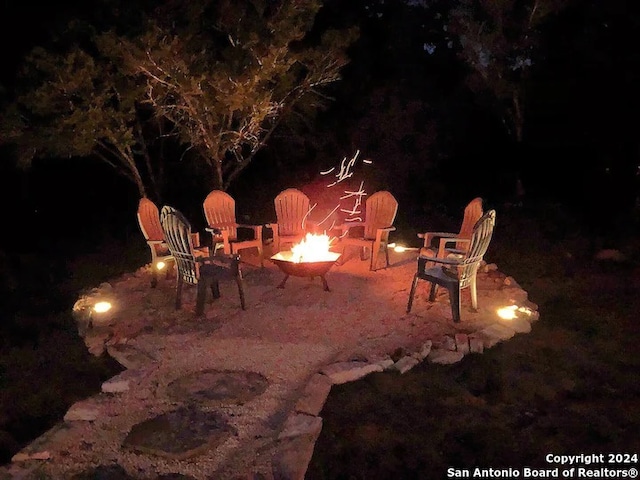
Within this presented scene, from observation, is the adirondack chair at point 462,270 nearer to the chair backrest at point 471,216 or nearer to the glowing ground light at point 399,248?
the chair backrest at point 471,216

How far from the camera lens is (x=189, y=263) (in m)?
5.35

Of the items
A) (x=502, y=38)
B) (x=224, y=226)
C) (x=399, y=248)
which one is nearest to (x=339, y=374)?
(x=224, y=226)

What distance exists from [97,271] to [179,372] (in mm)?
3636

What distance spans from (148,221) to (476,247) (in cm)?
334

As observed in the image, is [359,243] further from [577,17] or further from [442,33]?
[442,33]

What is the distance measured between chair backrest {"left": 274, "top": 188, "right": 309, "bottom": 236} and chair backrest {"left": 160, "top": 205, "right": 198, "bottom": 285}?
77.1 inches

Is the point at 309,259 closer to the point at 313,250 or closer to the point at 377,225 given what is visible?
the point at 313,250

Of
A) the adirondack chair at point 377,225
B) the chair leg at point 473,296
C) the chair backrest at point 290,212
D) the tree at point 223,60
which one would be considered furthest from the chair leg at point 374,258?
the tree at point 223,60

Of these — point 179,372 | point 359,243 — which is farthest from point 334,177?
point 179,372

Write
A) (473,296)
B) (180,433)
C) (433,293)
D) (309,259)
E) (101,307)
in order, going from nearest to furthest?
(180,433) → (473,296) → (101,307) → (433,293) → (309,259)

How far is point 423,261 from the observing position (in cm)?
537

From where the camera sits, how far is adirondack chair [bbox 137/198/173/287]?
20.0 ft

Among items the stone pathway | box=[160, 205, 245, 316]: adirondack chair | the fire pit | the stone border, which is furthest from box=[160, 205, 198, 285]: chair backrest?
the stone border

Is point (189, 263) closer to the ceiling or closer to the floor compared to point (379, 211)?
closer to the floor
